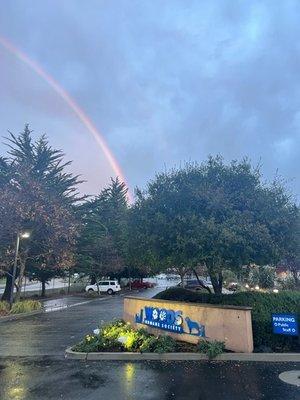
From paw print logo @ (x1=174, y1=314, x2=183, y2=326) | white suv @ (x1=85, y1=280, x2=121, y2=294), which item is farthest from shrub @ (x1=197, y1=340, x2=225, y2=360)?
white suv @ (x1=85, y1=280, x2=121, y2=294)

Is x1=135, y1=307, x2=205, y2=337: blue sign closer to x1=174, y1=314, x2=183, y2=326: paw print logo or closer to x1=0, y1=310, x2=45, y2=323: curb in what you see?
x1=174, y1=314, x2=183, y2=326: paw print logo

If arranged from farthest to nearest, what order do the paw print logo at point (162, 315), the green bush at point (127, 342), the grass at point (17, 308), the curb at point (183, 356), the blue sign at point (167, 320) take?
the grass at point (17, 308), the paw print logo at point (162, 315), the blue sign at point (167, 320), the green bush at point (127, 342), the curb at point (183, 356)

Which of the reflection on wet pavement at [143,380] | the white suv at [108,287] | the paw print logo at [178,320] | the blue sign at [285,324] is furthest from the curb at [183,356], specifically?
the white suv at [108,287]

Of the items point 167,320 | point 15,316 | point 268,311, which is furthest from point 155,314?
point 15,316

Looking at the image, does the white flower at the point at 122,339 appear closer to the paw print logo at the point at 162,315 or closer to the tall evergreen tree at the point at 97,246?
the paw print logo at the point at 162,315

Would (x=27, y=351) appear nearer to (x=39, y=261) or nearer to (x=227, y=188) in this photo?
(x=227, y=188)

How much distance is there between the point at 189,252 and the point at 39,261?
823 inches

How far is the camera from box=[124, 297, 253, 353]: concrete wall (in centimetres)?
989

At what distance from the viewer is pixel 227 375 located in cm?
825

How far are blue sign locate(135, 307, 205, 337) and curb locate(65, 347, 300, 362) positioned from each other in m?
1.13

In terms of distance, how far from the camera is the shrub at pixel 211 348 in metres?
9.56

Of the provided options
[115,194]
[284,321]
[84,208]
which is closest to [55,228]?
[84,208]

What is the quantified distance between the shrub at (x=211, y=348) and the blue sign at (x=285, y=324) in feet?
4.94

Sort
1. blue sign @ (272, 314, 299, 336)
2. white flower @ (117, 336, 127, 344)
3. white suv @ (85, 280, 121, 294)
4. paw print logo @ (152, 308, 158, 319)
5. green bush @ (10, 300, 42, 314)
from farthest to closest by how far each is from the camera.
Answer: white suv @ (85, 280, 121, 294) < green bush @ (10, 300, 42, 314) < paw print logo @ (152, 308, 158, 319) < white flower @ (117, 336, 127, 344) < blue sign @ (272, 314, 299, 336)
